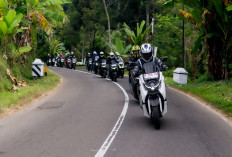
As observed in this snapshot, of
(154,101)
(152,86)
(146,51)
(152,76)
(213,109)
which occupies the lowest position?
(213,109)

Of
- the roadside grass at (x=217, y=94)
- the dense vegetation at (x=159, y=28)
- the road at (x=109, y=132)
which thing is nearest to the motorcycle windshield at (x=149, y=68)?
the road at (x=109, y=132)

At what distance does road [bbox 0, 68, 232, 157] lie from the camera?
6152mm

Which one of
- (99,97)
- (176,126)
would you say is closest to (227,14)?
(99,97)

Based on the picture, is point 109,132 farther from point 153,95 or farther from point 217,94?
point 217,94

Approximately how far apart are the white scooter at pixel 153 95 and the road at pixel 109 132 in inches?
15.8

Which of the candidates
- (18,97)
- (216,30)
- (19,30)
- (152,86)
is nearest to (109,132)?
(152,86)

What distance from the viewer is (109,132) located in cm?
768

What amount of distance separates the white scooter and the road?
400mm

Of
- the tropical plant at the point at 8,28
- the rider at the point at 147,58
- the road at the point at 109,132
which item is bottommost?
the road at the point at 109,132

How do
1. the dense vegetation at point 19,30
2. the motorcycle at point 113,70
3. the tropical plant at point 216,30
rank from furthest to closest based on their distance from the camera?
the motorcycle at point 113,70, the tropical plant at point 216,30, the dense vegetation at point 19,30

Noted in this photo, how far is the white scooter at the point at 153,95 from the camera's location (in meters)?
7.85

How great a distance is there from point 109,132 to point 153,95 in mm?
1413

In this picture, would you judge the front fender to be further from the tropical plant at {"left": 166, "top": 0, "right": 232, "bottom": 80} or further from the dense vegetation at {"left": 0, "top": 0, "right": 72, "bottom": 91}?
the tropical plant at {"left": 166, "top": 0, "right": 232, "bottom": 80}

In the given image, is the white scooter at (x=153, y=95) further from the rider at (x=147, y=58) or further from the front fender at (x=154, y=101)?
the rider at (x=147, y=58)
